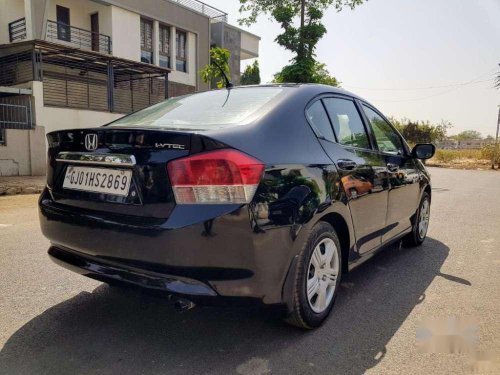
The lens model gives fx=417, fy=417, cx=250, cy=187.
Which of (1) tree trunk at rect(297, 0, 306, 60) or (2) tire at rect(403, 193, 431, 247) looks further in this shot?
(1) tree trunk at rect(297, 0, 306, 60)

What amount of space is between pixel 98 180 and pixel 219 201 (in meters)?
0.77

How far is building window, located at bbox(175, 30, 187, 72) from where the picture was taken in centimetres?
2416

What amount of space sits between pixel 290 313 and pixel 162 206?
973 mm

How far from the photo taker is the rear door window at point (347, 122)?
313 cm

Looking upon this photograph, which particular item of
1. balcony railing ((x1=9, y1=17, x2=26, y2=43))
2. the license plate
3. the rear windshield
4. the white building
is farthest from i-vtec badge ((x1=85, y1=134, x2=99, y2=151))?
balcony railing ((x1=9, y1=17, x2=26, y2=43))

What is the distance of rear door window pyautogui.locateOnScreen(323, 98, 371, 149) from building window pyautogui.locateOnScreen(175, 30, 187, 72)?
22.1 m

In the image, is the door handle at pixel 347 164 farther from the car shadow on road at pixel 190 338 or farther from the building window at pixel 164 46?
the building window at pixel 164 46

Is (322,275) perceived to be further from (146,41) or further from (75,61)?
(146,41)

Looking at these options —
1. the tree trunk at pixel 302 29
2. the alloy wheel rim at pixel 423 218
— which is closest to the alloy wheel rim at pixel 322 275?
the alloy wheel rim at pixel 423 218

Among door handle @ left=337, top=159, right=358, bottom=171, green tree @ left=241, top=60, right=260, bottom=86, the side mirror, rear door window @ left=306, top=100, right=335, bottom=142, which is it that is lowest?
door handle @ left=337, top=159, right=358, bottom=171

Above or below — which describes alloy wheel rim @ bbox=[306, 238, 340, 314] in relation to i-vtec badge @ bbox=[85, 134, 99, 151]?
below

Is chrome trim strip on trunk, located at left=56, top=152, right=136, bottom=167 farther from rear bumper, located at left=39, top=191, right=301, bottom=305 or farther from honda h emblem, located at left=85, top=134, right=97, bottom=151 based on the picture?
rear bumper, located at left=39, top=191, right=301, bottom=305

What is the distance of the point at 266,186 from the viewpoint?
2.21 metres

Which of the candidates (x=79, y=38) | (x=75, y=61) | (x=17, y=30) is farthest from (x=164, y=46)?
(x=17, y=30)
